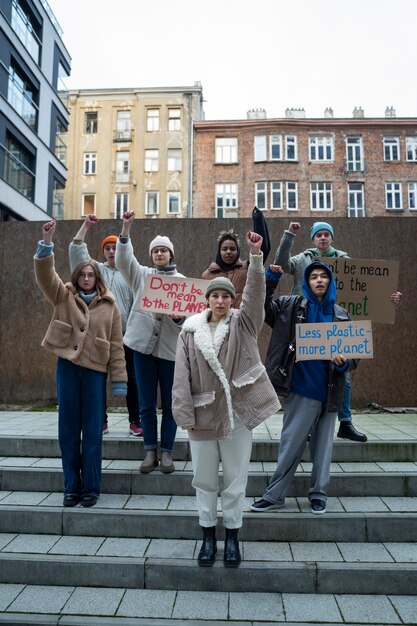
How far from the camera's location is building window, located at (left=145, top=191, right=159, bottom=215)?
34188 mm

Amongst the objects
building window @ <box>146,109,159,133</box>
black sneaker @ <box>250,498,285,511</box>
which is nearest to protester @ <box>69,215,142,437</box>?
black sneaker @ <box>250,498,285,511</box>

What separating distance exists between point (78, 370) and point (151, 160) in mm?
32612

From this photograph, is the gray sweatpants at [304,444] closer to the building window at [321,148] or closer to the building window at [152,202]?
the building window at [321,148]

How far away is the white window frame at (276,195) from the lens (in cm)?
3203

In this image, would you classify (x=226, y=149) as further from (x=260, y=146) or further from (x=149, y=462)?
(x=149, y=462)

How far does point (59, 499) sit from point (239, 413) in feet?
6.31

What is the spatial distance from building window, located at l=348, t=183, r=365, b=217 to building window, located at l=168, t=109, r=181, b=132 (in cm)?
1234

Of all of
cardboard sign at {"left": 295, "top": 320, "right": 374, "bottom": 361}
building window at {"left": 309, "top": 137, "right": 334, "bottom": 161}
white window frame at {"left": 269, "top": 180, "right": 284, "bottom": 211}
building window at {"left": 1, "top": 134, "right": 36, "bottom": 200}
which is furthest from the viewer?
building window at {"left": 309, "top": 137, "right": 334, "bottom": 161}

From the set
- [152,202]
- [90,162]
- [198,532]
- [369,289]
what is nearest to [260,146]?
[152,202]

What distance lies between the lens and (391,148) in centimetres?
3275

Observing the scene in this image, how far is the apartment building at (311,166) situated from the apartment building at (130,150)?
2279 millimetres

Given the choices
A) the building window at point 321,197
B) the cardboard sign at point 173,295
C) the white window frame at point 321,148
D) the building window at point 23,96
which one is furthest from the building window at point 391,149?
the cardboard sign at point 173,295

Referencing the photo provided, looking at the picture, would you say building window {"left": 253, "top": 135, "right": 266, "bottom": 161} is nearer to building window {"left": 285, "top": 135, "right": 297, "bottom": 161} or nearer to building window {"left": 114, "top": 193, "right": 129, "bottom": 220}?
building window {"left": 285, "top": 135, "right": 297, "bottom": 161}

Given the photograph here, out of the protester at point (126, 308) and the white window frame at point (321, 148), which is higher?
the white window frame at point (321, 148)
